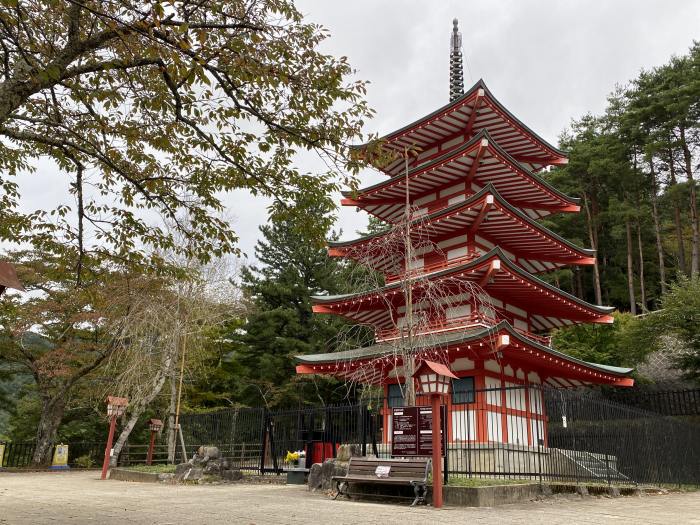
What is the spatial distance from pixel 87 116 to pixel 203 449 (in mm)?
9715

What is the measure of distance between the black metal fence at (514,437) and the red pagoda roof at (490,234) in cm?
482

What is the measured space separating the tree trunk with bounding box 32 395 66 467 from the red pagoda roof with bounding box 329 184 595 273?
14.0 meters

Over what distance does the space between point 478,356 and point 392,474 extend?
255 inches

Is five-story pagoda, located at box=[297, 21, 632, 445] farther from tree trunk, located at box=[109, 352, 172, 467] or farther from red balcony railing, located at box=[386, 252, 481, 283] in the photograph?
tree trunk, located at box=[109, 352, 172, 467]

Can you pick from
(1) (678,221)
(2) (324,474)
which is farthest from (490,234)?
(1) (678,221)

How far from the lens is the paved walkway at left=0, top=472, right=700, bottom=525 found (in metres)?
7.50

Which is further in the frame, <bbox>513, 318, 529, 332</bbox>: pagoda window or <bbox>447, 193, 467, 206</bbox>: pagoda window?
<bbox>447, 193, 467, 206</bbox>: pagoda window

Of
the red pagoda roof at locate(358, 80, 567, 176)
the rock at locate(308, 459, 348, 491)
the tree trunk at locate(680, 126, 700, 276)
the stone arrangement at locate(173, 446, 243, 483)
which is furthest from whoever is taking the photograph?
the tree trunk at locate(680, 126, 700, 276)

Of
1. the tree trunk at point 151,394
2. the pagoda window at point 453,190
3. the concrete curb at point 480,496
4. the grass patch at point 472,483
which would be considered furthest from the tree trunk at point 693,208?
the tree trunk at point 151,394

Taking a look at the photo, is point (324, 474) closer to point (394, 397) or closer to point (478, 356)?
point (478, 356)

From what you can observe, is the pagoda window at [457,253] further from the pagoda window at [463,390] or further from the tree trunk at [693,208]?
the tree trunk at [693,208]

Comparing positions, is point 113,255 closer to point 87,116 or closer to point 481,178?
point 87,116

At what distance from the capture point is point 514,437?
16500 mm

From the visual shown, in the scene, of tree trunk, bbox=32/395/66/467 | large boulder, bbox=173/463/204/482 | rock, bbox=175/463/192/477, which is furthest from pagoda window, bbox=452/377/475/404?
tree trunk, bbox=32/395/66/467
